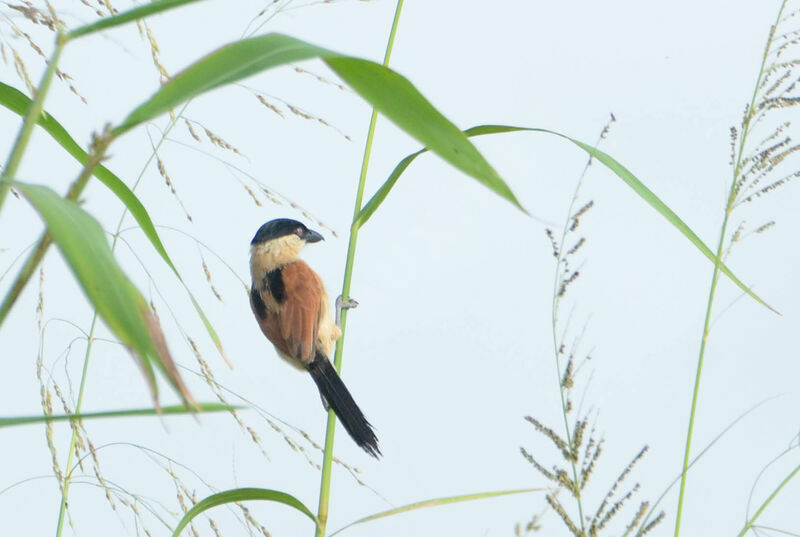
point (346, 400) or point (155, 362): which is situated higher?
point (346, 400)

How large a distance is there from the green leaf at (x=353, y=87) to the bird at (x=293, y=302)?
2360mm

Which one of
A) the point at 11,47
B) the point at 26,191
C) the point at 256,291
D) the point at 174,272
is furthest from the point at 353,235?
the point at 256,291

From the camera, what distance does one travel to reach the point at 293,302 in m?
4.12

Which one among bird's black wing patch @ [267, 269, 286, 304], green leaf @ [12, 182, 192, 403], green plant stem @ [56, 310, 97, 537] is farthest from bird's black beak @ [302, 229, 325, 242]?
green leaf @ [12, 182, 192, 403]

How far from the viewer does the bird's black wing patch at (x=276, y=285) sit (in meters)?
4.20

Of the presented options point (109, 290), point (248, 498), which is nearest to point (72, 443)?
point (248, 498)

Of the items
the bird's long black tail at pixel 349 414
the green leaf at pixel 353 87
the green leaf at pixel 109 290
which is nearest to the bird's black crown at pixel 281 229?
the bird's long black tail at pixel 349 414

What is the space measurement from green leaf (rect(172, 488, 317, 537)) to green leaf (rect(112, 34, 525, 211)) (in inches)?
33.7

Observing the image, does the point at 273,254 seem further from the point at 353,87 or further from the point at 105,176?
the point at 353,87

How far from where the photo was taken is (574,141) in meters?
1.78

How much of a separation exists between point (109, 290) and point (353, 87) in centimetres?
47

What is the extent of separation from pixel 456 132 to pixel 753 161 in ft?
4.48

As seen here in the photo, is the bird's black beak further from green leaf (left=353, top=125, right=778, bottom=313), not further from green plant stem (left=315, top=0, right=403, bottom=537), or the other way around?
green leaf (left=353, top=125, right=778, bottom=313)

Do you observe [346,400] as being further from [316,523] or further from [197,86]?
[197,86]
